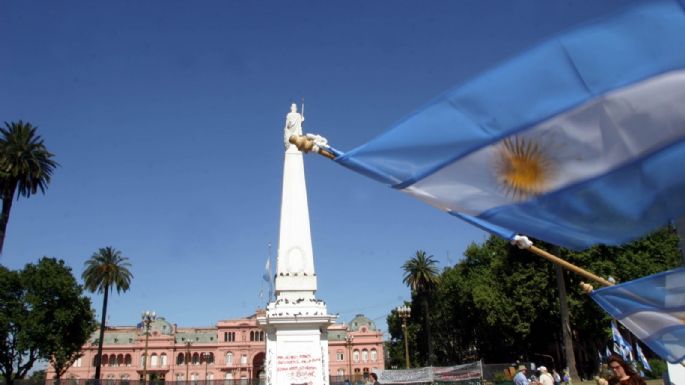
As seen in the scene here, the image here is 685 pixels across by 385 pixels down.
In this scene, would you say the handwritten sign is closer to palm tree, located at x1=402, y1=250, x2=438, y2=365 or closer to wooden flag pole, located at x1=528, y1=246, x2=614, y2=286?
wooden flag pole, located at x1=528, y1=246, x2=614, y2=286

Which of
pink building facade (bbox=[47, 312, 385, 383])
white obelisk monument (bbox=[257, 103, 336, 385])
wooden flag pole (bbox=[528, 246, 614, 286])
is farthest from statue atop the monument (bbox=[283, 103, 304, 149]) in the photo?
pink building facade (bbox=[47, 312, 385, 383])

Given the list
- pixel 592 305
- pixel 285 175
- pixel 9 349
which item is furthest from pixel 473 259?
pixel 9 349

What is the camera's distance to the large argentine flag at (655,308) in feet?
15.5

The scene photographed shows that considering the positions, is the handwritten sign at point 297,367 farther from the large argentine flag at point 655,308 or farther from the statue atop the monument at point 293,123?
the large argentine flag at point 655,308

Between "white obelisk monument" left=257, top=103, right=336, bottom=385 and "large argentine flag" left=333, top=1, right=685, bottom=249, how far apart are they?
12.6 meters

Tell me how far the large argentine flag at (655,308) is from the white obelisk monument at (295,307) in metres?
12.1

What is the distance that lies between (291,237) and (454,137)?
15.2 m

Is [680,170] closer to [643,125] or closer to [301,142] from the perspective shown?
[643,125]

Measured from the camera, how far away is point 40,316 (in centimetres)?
4241

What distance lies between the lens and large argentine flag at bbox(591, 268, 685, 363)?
15.5ft

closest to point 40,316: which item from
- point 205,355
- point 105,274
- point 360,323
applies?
point 105,274

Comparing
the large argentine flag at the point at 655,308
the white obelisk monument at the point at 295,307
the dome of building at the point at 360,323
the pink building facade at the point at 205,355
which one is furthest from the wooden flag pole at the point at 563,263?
the dome of building at the point at 360,323

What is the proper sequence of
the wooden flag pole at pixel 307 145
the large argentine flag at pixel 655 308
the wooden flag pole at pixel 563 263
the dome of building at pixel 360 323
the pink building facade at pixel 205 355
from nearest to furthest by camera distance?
the wooden flag pole at pixel 307 145 → the large argentine flag at pixel 655 308 → the wooden flag pole at pixel 563 263 → the pink building facade at pixel 205 355 → the dome of building at pixel 360 323

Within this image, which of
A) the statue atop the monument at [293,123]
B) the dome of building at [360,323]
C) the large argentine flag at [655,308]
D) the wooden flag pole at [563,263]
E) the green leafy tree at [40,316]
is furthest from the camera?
the dome of building at [360,323]
